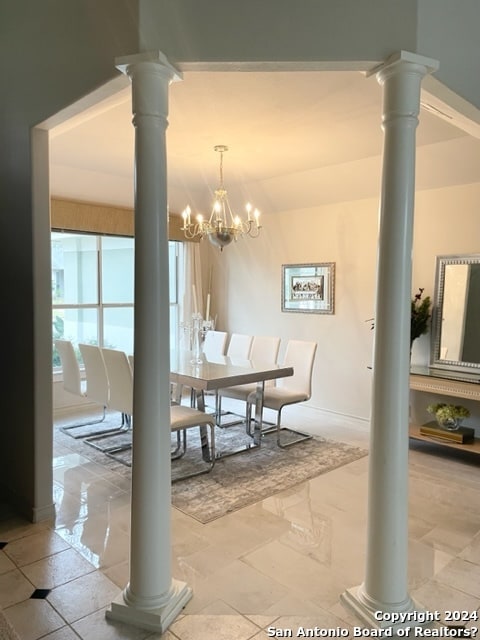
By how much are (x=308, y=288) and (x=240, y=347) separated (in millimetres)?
1125

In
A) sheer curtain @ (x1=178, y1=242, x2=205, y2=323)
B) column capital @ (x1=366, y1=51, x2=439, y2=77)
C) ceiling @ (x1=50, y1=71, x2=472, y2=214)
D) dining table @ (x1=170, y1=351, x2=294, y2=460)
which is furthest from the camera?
sheer curtain @ (x1=178, y1=242, x2=205, y2=323)

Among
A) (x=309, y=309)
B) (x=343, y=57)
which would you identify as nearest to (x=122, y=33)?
(x=343, y=57)

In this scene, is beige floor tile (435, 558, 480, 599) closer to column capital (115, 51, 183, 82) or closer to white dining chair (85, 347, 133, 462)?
white dining chair (85, 347, 133, 462)

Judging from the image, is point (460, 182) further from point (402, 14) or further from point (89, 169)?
point (89, 169)

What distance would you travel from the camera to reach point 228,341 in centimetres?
603

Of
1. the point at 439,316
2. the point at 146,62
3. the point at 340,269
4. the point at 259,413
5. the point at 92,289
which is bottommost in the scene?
the point at 259,413

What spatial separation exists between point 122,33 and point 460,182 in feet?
11.2

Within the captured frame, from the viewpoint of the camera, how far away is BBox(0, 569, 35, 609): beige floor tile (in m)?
2.22

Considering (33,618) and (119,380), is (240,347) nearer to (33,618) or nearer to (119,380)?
(119,380)

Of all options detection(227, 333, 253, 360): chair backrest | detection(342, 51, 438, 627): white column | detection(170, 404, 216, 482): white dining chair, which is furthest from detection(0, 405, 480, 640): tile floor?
detection(227, 333, 253, 360): chair backrest

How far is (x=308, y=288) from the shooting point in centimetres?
572

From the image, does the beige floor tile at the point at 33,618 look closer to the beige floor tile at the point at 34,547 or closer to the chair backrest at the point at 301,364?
the beige floor tile at the point at 34,547

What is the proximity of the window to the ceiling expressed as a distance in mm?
578

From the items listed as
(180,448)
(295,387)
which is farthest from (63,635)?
(295,387)
